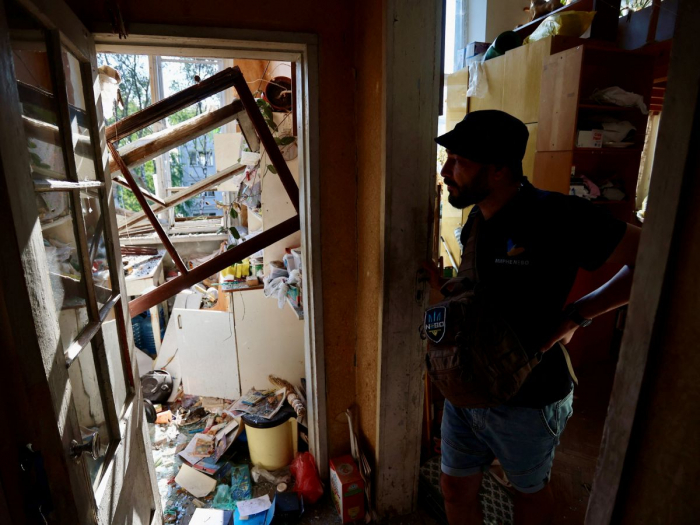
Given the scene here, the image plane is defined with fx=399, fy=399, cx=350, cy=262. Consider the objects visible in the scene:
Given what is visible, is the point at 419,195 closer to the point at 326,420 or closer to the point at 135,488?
the point at 326,420

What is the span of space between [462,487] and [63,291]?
4.75ft

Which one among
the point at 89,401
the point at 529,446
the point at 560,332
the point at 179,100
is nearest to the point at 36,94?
the point at 89,401

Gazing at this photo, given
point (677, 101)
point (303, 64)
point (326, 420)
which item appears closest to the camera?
point (677, 101)

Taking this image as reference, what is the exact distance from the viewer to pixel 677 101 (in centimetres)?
47

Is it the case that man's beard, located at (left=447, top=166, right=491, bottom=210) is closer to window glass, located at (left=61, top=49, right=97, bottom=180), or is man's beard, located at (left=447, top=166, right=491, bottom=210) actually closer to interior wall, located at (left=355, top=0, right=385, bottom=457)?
interior wall, located at (left=355, top=0, right=385, bottom=457)

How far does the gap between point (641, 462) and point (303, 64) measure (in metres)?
1.78

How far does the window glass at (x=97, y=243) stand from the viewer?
1364 millimetres

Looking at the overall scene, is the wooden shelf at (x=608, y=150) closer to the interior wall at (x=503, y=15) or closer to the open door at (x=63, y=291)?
the interior wall at (x=503, y=15)

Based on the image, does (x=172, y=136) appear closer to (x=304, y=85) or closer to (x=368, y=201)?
(x=304, y=85)

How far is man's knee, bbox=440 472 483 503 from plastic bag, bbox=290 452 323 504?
3.05ft

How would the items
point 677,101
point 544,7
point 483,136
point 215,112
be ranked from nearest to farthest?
point 677,101 < point 483,136 < point 215,112 < point 544,7

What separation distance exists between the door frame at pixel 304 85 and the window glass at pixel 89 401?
952 mm

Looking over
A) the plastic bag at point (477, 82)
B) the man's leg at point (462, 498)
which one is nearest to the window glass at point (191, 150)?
the plastic bag at point (477, 82)

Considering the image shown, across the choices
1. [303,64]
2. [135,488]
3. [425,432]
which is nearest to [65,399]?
[135,488]
